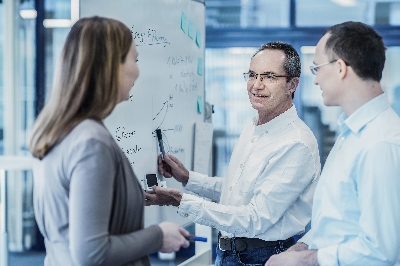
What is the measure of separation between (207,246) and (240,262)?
1110 mm

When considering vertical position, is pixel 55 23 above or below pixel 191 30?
above

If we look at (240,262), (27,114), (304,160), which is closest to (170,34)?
(304,160)

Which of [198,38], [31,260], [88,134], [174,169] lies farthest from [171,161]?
[31,260]

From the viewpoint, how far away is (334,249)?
1430 mm

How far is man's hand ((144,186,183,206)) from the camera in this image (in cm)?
202

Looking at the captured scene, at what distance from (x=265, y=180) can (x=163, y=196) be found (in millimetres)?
391

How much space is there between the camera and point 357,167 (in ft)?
4.60

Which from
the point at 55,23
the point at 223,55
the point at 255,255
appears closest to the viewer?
the point at 255,255

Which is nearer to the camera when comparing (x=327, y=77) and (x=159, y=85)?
(x=327, y=77)

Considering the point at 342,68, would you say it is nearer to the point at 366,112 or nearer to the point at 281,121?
the point at 366,112

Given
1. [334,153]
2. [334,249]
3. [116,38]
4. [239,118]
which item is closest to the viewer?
[116,38]

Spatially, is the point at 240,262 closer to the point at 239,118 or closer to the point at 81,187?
the point at 81,187

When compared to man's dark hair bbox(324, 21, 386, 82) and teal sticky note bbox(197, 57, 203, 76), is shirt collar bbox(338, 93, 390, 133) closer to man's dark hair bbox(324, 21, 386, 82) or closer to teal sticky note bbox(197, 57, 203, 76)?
man's dark hair bbox(324, 21, 386, 82)

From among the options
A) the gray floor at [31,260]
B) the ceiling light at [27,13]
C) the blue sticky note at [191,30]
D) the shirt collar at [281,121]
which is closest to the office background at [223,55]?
the ceiling light at [27,13]
